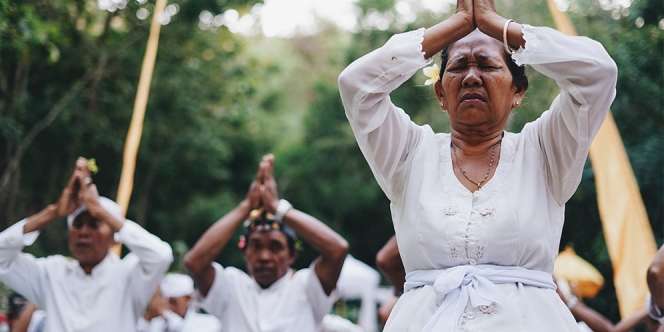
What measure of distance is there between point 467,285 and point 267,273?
365cm

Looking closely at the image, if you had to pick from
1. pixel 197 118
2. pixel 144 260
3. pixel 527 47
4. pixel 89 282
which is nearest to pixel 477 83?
pixel 527 47

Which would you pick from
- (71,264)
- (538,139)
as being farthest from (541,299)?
(71,264)

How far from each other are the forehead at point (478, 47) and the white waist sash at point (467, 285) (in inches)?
30.0

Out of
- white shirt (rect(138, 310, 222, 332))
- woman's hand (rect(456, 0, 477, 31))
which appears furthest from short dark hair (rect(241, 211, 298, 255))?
woman's hand (rect(456, 0, 477, 31))

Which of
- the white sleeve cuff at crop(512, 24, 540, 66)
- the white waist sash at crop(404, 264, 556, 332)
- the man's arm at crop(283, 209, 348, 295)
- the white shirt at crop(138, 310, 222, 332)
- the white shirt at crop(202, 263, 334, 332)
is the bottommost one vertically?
the white shirt at crop(138, 310, 222, 332)

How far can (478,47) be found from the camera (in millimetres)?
3674

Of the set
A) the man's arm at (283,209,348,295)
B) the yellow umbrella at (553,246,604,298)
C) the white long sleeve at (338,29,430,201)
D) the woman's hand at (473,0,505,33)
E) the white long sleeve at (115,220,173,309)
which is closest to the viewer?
the woman's hand at (473,0,505,33)

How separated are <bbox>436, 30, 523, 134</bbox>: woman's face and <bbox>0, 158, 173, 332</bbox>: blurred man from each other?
147 inches

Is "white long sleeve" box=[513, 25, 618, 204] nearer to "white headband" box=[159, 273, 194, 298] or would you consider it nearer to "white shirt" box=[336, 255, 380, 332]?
"white headband" box=[159, 273, 194, 298]

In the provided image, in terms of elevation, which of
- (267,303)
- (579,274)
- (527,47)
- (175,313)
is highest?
(527,47)

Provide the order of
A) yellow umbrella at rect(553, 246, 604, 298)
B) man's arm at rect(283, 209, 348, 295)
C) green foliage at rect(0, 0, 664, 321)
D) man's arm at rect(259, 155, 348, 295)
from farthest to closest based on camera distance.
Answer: green foliage at rect(0, 0, 664, 321), yellow umbrella at rect(553, 246, 604, 298), man's arm at rect(283, 209, 348, 295), man's arm at rect(259, 155, 348, 295)

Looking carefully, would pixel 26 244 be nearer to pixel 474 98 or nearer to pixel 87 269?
pixel 87 269

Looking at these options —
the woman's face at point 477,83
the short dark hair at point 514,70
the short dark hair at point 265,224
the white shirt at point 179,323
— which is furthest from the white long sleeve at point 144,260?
the woman's face at point 477,83

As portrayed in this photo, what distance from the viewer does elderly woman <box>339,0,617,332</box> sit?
136 inches
